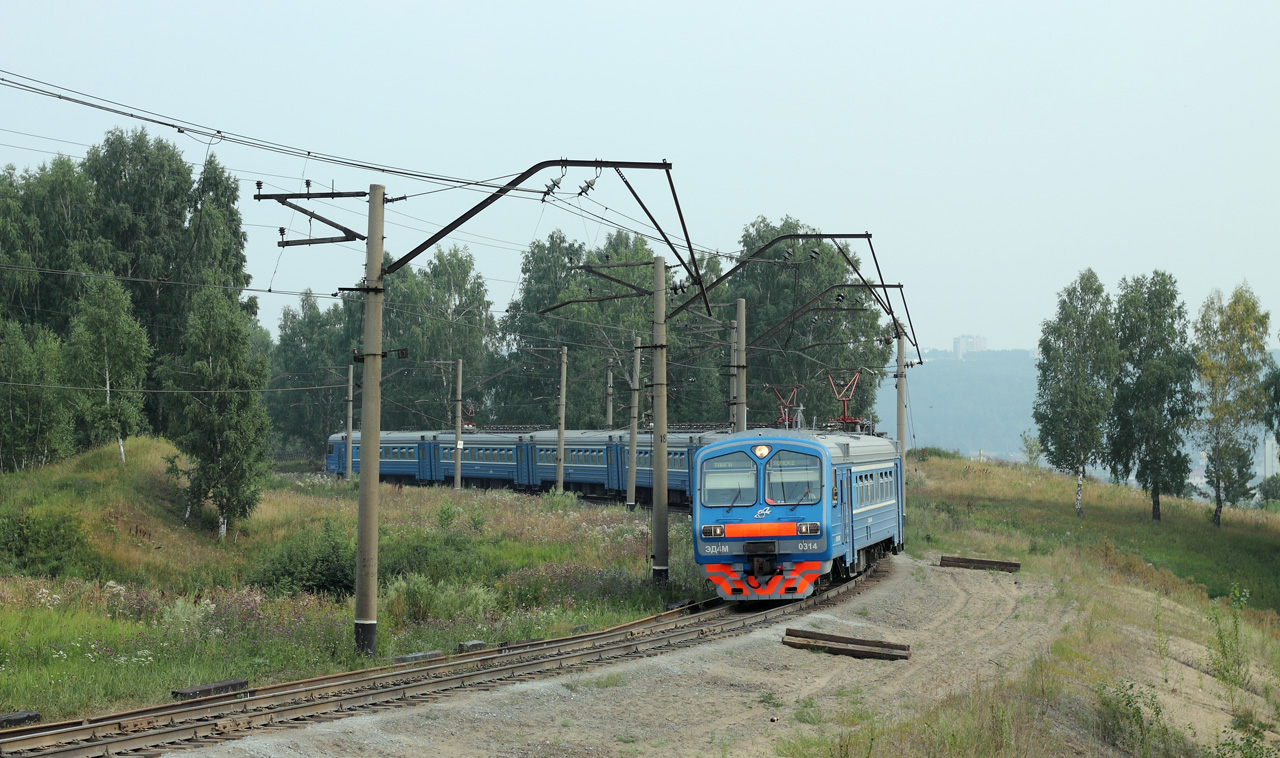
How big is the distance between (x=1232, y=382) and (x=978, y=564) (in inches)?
1314

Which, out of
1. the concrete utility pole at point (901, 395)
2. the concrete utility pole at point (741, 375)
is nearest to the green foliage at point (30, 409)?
the concrete utility pole at point (741, 375)

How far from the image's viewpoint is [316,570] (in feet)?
69.5

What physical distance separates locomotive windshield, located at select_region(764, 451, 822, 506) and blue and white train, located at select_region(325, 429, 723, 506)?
17804 millimetres

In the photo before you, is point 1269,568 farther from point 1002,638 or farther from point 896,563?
point 1002,638

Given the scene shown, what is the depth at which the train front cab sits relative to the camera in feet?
57.2

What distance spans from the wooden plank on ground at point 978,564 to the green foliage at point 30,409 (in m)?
32.0

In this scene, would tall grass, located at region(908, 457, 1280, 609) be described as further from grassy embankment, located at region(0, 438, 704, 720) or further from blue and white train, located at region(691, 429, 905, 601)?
blue and white train, located at region(691, 429, 905, 601)

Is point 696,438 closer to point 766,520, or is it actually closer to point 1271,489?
point 766,520

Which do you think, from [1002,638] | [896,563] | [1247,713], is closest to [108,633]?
[1002,638]

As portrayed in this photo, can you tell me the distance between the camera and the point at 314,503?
39.3 metres

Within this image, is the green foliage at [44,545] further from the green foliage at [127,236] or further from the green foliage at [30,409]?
the green foliage at [127,236]

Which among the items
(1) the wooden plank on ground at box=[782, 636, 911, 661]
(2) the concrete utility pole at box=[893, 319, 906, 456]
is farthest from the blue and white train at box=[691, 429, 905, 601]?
(2) the concrete utility pole at box=[893, 319, 906, 456]

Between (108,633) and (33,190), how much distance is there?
46082mm

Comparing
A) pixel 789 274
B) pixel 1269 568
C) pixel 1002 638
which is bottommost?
pixel 1269 568
